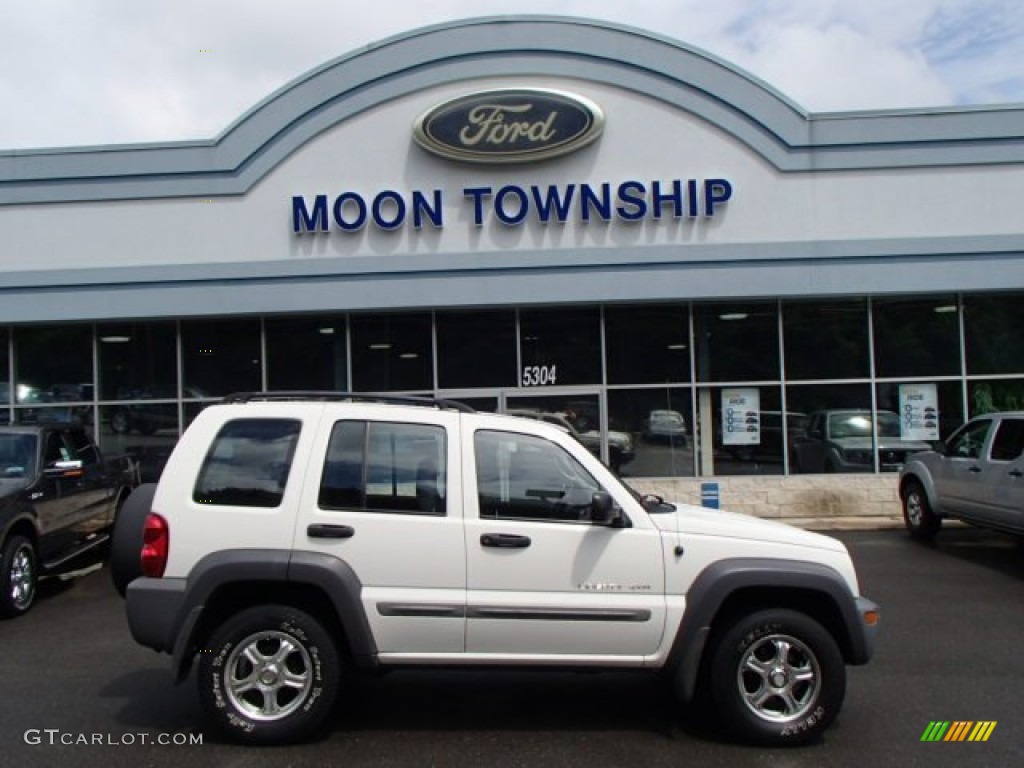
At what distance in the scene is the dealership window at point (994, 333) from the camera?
545 inches

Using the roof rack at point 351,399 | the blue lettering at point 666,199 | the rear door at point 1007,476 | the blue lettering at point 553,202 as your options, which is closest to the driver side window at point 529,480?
the roof rack at point 351,399

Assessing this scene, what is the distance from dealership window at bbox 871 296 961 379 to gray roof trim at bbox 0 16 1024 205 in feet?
7.39

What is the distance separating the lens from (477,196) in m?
13.4

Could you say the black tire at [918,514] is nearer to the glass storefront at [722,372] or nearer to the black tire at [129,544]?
the glass storefront at [722,372]

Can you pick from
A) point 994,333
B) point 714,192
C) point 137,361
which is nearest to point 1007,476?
point 994,333

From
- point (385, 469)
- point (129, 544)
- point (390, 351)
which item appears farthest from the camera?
point (390, 351)

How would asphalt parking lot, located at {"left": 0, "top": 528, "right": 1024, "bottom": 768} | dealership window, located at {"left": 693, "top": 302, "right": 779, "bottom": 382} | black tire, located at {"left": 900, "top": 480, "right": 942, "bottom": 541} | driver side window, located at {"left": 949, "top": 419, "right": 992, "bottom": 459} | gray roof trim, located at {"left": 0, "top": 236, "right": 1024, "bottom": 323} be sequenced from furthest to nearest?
dealership window, located at {"left": 693, "top": 302, "right": 779, "bottom": 382} → gray roof trim, located at {"left": 0, "top": 236, "right": 1024, "bottom": 323} → black tire, located at {"left": 900, "top": 480, "right": 942, "bottom": 541} → driver side window, located at {"left": 949, "top": 419, "right": 992, "bottom": 459} → asphalt parking lot, located at {"left": 0, "top": 528, "right": 1024, "bottom": 768}

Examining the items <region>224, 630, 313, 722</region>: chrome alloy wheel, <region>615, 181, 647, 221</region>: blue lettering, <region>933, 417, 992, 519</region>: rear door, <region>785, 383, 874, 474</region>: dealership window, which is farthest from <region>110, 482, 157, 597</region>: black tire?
<region>785, 383, 874, 474</region>: dealership window

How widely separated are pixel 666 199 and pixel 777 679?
32.5 feet

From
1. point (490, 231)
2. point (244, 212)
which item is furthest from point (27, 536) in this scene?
point (490, 231)

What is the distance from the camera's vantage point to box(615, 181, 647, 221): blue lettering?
524 inches

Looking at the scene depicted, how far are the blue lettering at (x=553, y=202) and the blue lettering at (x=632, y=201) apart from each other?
0.79m

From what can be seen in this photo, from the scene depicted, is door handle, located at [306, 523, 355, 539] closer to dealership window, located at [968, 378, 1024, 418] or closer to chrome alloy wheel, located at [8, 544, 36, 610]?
chrome alloy wheel, located at [8, 544, 36, 610]

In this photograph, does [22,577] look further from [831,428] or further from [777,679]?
[831,428]
